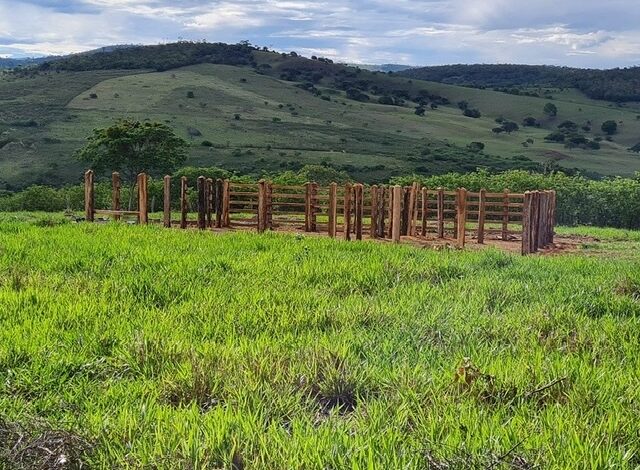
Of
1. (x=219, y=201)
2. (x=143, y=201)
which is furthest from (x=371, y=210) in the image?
(x=143, y=201)

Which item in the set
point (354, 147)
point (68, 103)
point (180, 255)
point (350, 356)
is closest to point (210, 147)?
point (354, 147)

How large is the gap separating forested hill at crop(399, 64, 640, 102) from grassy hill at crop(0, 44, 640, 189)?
17.2 ft

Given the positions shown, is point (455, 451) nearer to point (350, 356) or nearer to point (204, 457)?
point (204, 457)

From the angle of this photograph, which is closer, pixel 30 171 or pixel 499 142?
pixel 30 171

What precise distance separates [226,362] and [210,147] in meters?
73.0

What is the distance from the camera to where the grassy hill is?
71750mm

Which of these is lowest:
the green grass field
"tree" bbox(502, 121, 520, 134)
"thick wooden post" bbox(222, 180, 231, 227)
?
"thick wooden post" bbox(222, 180, 231, 227)

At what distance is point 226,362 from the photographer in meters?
4.51

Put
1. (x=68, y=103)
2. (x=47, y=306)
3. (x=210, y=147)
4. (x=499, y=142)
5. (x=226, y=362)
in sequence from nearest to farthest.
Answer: (x=226, y=362)
(x=47, y=306)
(x=210, y=147)
(x=68, y=103)
(x=499, y=142)

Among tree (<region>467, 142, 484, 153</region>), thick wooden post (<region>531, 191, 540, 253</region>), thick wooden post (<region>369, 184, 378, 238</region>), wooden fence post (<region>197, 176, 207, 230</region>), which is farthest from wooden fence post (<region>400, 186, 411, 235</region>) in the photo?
tree (<region>467, 142, 484, 153</region>)

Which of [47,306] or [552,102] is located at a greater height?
[552,102]

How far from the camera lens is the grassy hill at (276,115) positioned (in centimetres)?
7175

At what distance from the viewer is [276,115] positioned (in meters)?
101

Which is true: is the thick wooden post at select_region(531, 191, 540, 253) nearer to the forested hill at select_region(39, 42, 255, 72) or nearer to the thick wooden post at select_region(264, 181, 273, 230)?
the thick wooden post at select_region(264, 181, 273, 230)
